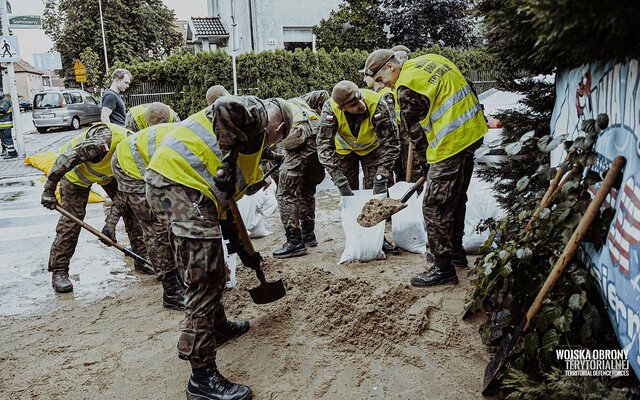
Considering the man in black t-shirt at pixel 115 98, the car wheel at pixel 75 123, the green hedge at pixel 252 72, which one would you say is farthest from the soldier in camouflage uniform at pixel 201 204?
the car wheel at pixel 75 123

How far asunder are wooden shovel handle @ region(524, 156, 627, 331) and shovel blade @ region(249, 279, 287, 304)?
1.71 metres

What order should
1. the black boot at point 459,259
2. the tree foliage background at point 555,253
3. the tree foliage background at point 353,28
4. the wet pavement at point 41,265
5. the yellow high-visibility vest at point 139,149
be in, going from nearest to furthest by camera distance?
the tree foliage background at point 555,253 → the yellow high-visibility vest at point 139,149 → the black boot at point 459,259 → the wet pavement at point 41,265 → the tree foliage background at point 353,28

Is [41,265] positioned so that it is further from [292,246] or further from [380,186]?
Result: [380,186]

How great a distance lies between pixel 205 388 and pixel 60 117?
21234 mm

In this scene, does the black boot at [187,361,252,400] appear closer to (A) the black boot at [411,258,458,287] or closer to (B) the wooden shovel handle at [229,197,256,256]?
(B) the wooden shovel handle at [229,197,256,256]

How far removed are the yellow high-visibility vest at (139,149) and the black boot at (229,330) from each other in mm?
1359

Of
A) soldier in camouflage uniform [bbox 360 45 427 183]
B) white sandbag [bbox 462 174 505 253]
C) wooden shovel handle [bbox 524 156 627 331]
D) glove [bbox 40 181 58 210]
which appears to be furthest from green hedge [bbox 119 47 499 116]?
wooden shovel handle [bbox 524 156 627 331]

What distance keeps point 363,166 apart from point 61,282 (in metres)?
3.12

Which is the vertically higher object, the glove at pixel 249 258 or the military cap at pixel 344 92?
the military cap at pixel 344 92

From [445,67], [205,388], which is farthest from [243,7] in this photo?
[205,388]

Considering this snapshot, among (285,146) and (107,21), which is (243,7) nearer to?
(285,146)

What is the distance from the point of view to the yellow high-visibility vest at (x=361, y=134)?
523cm

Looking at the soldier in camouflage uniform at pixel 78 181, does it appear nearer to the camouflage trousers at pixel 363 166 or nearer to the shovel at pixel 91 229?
the shovel at pixel 91 229

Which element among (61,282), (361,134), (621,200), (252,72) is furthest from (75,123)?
(621,200)
